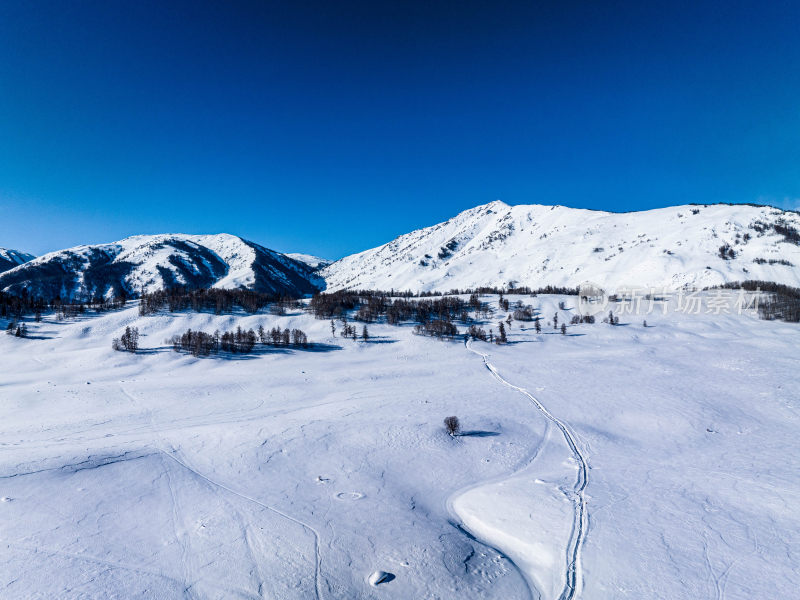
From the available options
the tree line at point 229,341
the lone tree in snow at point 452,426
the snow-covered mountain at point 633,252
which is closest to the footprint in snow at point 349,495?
the lone tree in snow at point 452,426

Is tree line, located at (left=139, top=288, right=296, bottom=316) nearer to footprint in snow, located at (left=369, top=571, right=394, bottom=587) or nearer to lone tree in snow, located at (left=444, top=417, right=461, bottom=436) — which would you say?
lone tree in snow, located at (left=444, top=417, right=461, bottom=436)

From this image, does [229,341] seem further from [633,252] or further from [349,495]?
[633,252]

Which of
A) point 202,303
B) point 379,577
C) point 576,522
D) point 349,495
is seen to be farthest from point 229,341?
point 576,522

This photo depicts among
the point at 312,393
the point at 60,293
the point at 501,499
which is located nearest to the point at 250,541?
the point at 501,499

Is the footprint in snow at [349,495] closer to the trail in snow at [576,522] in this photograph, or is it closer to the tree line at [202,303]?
the trail in snow at [576,522]

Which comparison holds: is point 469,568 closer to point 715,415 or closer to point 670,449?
point 670,449

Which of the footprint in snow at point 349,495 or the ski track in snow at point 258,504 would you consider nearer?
the ski track in snow at point 258,504
